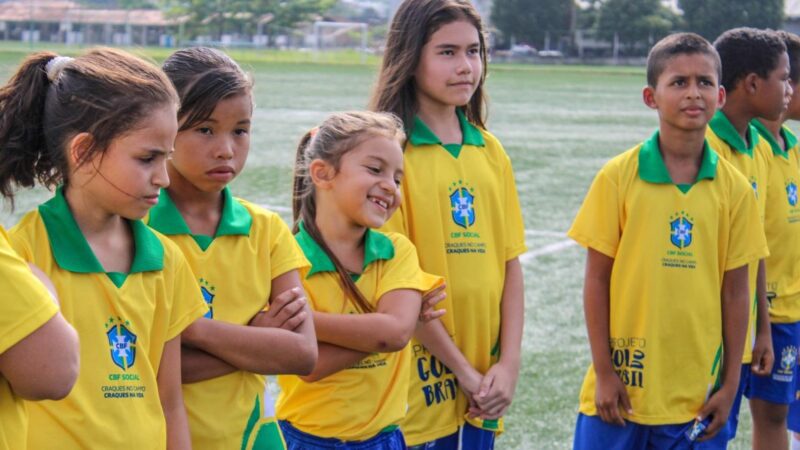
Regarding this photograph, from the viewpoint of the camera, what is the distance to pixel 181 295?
2168 millimetres

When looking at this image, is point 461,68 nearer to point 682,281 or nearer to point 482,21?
point 482,21

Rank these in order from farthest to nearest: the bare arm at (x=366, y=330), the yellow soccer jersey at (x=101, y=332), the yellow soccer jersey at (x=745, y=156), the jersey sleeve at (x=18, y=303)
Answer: the yellow soccer jersey at (x=745, y=156) → the bare arm at (x=366, y=330) → the yellow soccer jersey at (x=101, y=332) → the jersey sleeve at (x=18, y=303)

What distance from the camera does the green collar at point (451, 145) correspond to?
3.01m

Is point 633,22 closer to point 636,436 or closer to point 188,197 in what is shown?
point 636,436

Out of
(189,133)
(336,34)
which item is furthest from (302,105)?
(336,34)

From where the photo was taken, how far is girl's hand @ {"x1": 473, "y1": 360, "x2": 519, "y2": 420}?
116 inches

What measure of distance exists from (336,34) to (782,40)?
217ft

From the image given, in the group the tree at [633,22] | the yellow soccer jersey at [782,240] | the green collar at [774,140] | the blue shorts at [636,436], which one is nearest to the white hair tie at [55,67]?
the blue shorts at [636,436]

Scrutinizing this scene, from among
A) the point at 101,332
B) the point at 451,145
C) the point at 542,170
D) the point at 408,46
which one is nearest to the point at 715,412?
the point at 451,145

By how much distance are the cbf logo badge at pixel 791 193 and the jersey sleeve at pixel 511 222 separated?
4.13 feet

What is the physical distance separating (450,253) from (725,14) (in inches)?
2313

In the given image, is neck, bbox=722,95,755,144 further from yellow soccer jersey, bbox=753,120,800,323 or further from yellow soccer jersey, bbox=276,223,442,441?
yellow soccer jersey, bbox=276,223,442,441

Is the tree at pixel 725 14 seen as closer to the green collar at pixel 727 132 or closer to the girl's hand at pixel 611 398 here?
the green collar at pixel 727 132

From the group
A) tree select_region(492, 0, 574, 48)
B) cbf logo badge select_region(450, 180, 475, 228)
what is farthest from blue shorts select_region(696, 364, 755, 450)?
tree select_region(492, 0, 574, 48)
